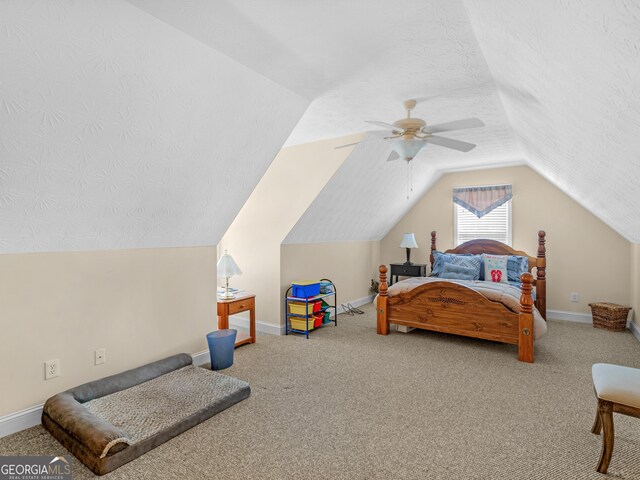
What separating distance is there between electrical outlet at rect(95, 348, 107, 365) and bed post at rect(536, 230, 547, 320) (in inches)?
202

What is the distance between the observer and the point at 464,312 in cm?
392

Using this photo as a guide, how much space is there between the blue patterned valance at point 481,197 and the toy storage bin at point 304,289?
3.00 metres

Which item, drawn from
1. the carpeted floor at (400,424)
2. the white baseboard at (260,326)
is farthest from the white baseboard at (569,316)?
the white baseboard at (260,326)

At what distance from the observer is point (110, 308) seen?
2760 millimetres

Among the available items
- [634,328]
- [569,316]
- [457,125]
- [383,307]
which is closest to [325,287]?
[383,307]

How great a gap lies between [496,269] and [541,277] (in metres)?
0.67

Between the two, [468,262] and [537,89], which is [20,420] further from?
[468,262]

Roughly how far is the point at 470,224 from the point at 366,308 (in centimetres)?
222

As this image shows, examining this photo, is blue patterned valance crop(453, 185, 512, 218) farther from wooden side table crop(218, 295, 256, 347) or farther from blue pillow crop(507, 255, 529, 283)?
wooden side table crop(218, 295, 256, 347)

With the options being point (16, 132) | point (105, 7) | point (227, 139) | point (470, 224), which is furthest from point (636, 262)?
point (16, 132)

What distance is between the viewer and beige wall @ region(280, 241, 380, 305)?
4.72 m

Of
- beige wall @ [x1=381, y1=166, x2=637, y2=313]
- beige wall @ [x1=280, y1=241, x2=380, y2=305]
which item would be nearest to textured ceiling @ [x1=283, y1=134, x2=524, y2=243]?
beige wall @ [x1=280, y1=241, x2=380, y2=305]

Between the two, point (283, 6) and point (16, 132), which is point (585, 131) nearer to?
point (283, 6)

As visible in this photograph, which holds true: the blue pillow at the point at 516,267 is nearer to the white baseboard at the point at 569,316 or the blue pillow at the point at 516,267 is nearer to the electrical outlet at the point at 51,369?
the white baseboard at the point at 569,316
